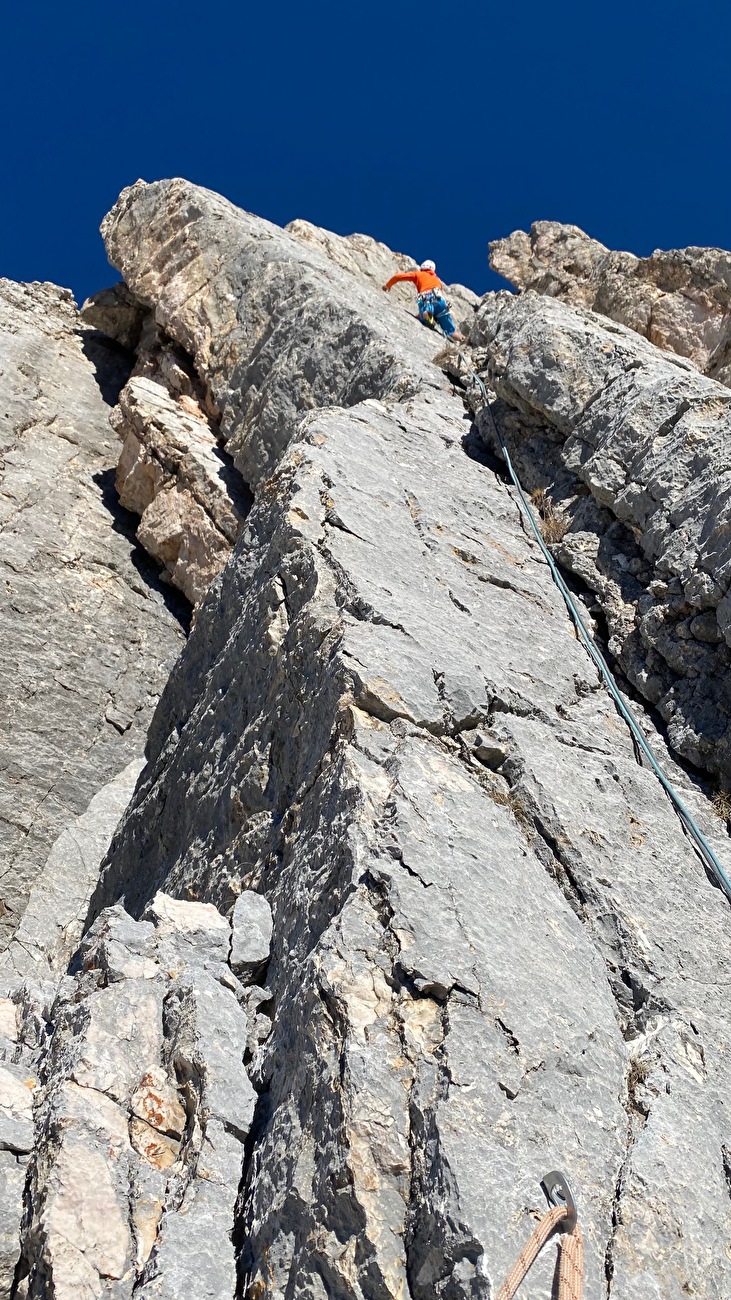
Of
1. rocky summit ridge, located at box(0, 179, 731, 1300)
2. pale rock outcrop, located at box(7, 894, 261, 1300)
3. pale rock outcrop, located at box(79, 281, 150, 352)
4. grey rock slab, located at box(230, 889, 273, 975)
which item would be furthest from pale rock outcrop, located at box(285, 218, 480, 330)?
pale rock outcrop, located at box(7, 894, 261, 1300)

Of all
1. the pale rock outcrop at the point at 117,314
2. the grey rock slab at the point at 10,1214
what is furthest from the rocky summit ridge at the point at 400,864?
the pale rock outcrop at the point at 117,314

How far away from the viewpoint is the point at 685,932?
19.1 ft

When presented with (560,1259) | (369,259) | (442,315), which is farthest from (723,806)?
(369,259)

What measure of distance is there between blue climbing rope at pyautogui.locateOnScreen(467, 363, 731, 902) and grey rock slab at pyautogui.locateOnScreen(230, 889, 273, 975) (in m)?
2.82

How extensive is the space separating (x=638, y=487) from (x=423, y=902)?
5014 millimetres

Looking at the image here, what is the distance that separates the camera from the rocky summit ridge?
13.7 ft

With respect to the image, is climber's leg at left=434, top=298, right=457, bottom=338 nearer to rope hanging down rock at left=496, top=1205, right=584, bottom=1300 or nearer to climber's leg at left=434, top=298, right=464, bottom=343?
climber's leg at left=434, top=298, right=464, bottom=343

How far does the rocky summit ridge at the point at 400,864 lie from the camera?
418cm

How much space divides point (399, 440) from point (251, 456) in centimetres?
417

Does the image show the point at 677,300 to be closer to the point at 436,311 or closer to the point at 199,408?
the point at 436,311

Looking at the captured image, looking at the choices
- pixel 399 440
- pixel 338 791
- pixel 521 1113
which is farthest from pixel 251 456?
pixel 521 1113

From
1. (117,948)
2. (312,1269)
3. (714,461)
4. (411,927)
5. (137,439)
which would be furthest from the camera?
(137,439)

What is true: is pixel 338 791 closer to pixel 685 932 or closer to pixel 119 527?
pixel 685 932

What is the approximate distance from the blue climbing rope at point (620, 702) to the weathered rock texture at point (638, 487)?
6.5 inches
